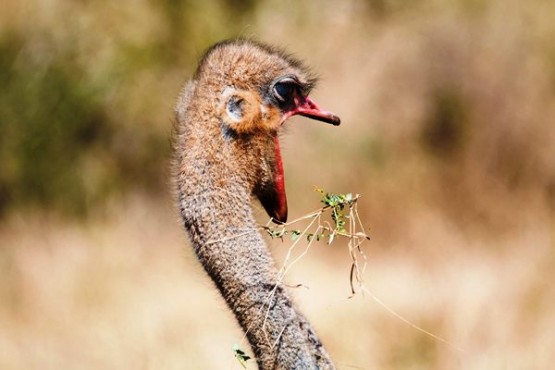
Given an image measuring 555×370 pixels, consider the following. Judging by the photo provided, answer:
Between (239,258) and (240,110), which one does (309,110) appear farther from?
(239,258)

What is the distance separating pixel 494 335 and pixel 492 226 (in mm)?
4328

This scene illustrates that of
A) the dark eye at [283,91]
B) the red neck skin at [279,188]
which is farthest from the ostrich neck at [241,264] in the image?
the dark eye at [283,91]

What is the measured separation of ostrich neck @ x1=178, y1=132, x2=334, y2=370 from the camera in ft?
13.2

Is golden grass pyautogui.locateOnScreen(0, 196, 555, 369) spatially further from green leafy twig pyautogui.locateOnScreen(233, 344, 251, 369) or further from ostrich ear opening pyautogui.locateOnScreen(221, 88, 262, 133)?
green leafy twig pyautogui.locateOnScreen(233, 344, 251, 369)

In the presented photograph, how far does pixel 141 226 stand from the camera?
11.9 metres

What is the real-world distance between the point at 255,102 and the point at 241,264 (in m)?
0.64

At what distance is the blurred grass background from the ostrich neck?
4.82m

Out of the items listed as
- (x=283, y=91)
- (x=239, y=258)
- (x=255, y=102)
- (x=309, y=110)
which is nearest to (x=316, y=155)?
(x=309, y=110)

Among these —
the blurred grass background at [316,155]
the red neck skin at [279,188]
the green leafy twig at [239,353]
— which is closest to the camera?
the green leafy twig at [239,353]

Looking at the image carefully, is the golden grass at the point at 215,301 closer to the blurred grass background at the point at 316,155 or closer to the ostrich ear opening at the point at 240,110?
the blurred grass background at the point at 316,155

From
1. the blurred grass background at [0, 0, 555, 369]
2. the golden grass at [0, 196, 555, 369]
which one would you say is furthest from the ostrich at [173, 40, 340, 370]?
the blurred grass background at [0, 0, 555, 369]

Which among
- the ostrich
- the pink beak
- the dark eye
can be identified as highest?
the pink beak

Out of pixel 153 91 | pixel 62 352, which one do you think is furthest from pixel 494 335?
pixel 153 91

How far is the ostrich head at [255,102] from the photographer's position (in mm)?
4285
